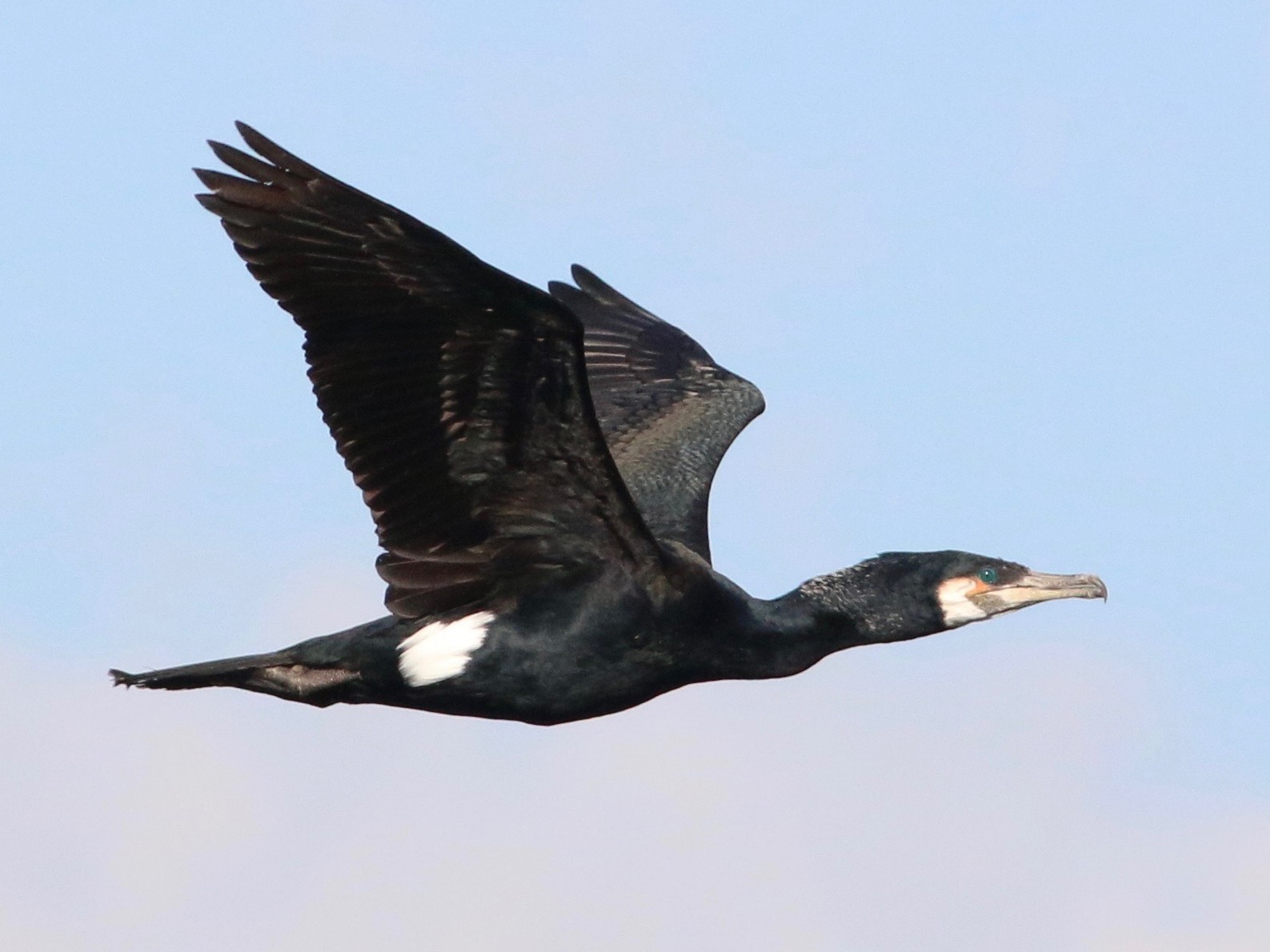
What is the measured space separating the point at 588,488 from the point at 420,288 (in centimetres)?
129

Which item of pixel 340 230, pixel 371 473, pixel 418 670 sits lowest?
pixel 418 670

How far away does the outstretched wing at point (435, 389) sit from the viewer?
33.1 ft

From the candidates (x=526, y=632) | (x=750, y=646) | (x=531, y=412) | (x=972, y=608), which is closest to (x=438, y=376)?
(x=531, y=412)

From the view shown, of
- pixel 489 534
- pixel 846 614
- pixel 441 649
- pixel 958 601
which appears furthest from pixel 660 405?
pixel 441 649

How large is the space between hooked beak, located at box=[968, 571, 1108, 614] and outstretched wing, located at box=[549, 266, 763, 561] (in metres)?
1.64

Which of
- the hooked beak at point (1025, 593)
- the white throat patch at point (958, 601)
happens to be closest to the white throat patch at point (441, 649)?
the white throat patch at point (958, 601)

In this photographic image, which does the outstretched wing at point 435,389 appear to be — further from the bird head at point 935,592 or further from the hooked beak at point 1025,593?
the hooked beak at point 1025,593

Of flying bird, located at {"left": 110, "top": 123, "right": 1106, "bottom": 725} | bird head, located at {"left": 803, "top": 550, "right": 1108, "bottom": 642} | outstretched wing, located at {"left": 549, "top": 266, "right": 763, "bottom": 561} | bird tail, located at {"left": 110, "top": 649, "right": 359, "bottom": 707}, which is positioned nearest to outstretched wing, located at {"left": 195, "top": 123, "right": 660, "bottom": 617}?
flying bird, located at {"left": 110, "top": 123, "right": 1106, "bottom": 725}

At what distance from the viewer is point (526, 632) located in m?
11.3

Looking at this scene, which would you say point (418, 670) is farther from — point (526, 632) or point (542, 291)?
point (542, 291)

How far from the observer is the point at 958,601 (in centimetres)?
1198

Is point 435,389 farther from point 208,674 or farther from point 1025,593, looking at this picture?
point 1025,593

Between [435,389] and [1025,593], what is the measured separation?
322cm

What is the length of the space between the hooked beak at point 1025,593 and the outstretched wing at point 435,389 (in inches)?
70.3
